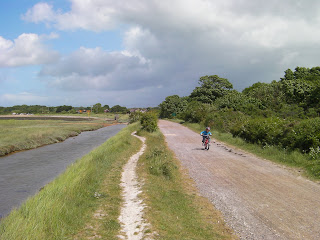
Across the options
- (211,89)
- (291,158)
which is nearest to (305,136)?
(291,158)

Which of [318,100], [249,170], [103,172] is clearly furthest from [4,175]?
[318,100]

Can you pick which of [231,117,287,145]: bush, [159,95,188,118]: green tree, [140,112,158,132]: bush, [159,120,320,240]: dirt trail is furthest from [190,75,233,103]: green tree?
[159,120,320,240]: dirt trail

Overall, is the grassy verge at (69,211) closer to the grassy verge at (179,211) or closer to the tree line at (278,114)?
the grassy verge at (179,211)

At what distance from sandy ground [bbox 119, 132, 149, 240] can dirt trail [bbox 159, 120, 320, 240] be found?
6.65ft

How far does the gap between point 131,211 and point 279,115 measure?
23369mm

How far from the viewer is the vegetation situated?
13977mm

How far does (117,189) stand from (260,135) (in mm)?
12171

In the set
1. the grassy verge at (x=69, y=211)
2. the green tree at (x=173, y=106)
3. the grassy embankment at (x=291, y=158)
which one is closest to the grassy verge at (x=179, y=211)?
the grassy verge at (x=69, y=211)

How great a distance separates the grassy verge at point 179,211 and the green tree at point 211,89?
186 feet

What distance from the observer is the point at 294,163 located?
1259cm

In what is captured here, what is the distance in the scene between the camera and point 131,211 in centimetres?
744

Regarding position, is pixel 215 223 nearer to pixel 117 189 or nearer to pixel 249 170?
pixel 117 189

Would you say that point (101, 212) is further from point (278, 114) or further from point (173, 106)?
point (173, 106)

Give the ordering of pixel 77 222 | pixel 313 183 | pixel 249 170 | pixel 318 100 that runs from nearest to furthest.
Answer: pixel 77 222 → pixel 313 183 → pixel 249 170 → pixel 318 100
